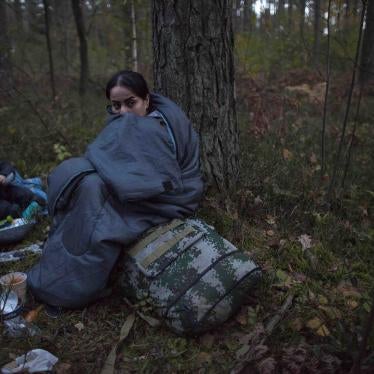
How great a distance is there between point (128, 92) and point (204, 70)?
72cm

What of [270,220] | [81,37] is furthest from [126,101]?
[81,37]

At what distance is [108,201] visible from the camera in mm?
2674

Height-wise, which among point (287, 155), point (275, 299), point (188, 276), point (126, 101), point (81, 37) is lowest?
point (275, 299)

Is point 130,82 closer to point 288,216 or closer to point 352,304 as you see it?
point 288,216

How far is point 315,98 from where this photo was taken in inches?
291

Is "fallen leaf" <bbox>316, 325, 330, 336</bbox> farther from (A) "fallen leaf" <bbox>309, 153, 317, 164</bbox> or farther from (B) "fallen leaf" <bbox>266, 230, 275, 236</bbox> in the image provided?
(A) "fallen leaf" <bbox>309, 153, 317, 164</bbox>

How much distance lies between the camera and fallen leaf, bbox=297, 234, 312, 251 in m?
3.17

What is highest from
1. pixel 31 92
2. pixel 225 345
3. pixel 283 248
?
pixel 31 92

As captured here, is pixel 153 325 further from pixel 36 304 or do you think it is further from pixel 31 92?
pixel 31 92

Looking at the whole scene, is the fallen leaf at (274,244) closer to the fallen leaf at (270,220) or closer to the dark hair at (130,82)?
the fallen leaf at (270,220)

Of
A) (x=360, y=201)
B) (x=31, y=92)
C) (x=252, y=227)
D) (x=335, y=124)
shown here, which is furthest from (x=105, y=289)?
(x=31, y=92)

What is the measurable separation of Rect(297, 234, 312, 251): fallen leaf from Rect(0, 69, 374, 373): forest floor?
1 cm

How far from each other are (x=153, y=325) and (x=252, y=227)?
4.21 feet

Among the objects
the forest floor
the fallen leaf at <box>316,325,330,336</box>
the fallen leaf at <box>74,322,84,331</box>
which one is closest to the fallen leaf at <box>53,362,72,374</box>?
the forest floor
